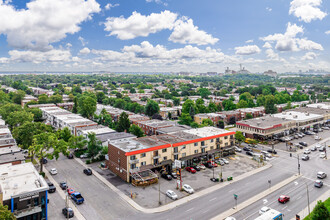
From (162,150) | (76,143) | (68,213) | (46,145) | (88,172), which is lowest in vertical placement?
(88,172)

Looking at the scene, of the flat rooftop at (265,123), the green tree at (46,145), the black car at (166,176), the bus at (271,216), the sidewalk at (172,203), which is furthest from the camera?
the flat rooftop at (265,123)

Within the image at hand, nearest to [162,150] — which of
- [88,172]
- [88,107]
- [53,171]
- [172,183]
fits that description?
[172,183]

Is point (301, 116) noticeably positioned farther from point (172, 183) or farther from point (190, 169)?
point (172, 183)

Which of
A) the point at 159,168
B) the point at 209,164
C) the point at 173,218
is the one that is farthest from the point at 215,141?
the point at 173,218

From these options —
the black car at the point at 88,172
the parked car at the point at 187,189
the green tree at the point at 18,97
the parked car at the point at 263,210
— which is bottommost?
the black car at the point at 88,172

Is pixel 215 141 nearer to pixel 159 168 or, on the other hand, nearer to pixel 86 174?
pixel 159 168

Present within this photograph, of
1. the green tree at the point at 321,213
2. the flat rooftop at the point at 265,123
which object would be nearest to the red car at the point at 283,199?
the green tree at the point at 321,213

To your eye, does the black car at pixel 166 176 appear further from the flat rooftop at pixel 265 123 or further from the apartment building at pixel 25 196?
the flat rooftop at pixel 265 123
